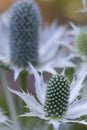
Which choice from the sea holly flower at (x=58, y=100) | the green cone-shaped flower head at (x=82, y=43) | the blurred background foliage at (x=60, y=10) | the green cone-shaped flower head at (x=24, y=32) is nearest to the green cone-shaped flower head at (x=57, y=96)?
the sea holly flower at (x=58, y=100)

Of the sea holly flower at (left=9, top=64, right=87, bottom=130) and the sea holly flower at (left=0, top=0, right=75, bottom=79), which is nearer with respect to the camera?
the sea holly flower at (left=9, top=64, right=87, bottom=130)

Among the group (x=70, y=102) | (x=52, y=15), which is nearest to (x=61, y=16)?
(x=52, y=15)

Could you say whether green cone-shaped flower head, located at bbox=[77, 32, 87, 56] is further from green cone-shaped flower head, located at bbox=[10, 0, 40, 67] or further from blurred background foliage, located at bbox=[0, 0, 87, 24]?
blurred background foliage, located at bbox=[0, 0, 87, 24]

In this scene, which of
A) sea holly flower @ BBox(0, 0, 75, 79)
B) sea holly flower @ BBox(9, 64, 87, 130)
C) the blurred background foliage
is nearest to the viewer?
sea holly flower @ BBox(9, 64, 87, 130)

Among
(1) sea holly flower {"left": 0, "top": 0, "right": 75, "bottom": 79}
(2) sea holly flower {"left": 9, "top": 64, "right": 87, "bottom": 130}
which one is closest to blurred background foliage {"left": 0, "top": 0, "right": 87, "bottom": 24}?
(1) sea holly flower {"left": 0, "top": 0, "right": 75, "bottom": 79}

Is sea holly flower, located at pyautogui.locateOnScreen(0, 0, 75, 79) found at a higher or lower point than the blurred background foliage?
lower

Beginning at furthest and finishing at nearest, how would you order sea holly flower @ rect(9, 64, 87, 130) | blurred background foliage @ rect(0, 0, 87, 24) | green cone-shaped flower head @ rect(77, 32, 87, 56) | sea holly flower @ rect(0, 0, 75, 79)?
blurred background foliage @ rect(0, 0, 87, 24), sea holly flower @ rect(0, 0, 75, 79), green cone-shaped flower head @ rect(77, 32, 87, 56), sea holly flower @ rect(9, 64, 87, 130)

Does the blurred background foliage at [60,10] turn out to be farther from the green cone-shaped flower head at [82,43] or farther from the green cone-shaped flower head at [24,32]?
the green cone-shaped flower head at [82,43]

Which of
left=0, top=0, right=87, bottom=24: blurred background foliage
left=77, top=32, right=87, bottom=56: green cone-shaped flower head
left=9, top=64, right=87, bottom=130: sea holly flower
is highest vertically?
left=0, top=0, right=87, bottom=24: blurred background foliage
